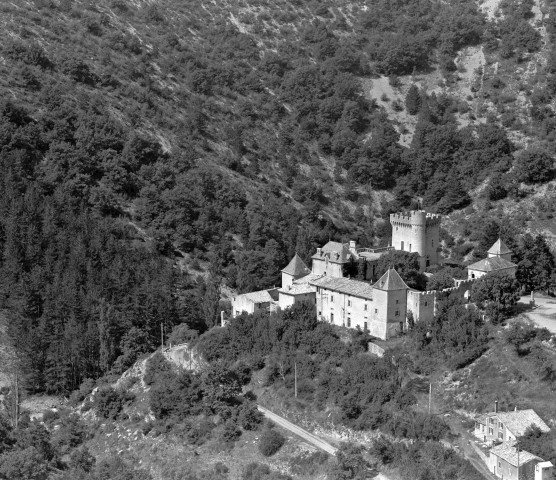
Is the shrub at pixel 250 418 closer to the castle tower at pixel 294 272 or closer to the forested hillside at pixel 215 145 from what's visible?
Answer: the castle tower at pixel 294 272

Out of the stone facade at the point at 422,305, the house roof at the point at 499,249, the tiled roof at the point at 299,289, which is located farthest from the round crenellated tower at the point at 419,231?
the stone facade at the point at 422,305

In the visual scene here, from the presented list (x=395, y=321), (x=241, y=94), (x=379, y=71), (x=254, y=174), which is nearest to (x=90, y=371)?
(x=395, y=321)

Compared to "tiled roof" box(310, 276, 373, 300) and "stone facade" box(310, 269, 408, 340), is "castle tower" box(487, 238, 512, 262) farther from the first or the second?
"tiled roof" box(310, 276, 373, 300)

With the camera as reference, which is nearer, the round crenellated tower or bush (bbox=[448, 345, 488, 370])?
bush (bbox=[448, 345, 488, 370])

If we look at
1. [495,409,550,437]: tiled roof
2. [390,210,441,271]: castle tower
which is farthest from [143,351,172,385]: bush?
[495,409,550,437]: tiled roof

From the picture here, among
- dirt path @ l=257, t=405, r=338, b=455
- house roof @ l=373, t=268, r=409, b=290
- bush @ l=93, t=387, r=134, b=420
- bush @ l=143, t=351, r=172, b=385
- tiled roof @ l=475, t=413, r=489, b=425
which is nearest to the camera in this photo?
tiled roof @ l=475, t=413, r=489, b=425

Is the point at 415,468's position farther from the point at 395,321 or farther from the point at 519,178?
the point at 519,178

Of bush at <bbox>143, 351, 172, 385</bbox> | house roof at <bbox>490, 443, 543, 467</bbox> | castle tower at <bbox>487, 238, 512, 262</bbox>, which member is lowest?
house roof at <bbox>490, 443, 543, 467</bbox>
